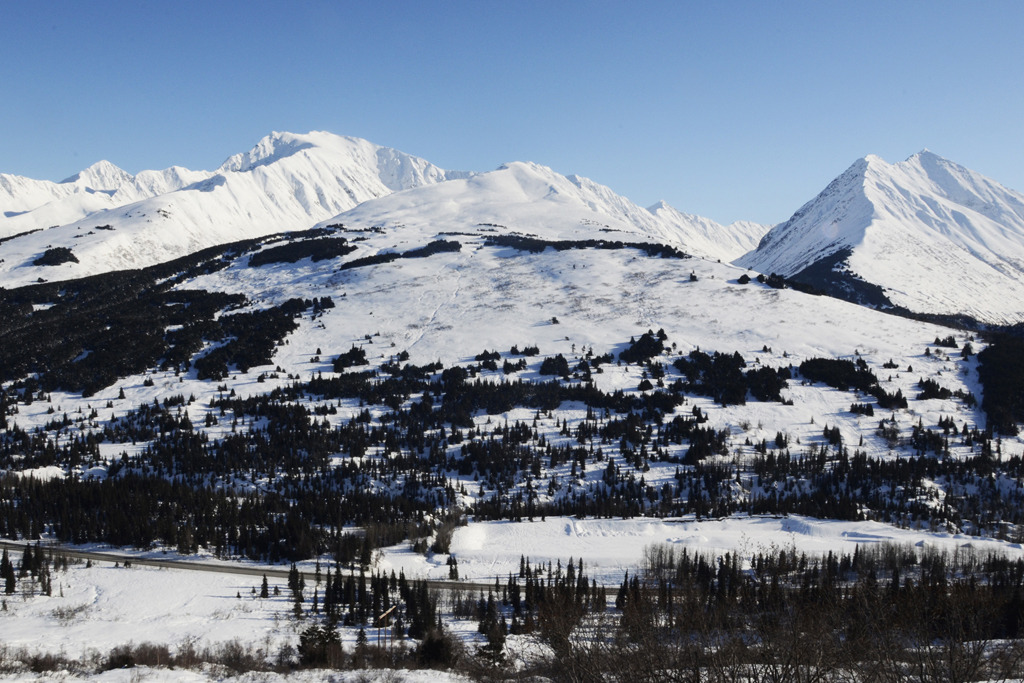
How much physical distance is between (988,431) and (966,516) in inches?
1174

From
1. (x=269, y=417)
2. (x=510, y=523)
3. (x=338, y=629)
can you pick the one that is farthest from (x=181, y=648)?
(x=269, y=417)

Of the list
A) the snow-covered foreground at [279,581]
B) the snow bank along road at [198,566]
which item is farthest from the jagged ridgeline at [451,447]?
the snow-covered foreground at [279,581]

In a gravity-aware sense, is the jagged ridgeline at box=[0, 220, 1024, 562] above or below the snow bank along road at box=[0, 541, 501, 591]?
above

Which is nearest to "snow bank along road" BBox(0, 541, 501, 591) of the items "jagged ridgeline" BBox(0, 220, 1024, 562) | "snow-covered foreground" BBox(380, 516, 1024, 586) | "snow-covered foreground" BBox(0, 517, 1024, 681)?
"snow-covered foreground" BBox(0, 517, 1024, 681)

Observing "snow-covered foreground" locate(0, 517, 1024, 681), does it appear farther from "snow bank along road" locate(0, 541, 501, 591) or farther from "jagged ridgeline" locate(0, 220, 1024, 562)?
"jagged ridgeline" locate(0, 220, 1024, 562)

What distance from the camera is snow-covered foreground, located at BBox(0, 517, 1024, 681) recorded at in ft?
214

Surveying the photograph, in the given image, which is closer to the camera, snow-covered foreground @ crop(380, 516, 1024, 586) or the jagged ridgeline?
snow-covered foreground @ crop(380, 516, 1024, 586)

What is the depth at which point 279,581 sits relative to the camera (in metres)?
84.5

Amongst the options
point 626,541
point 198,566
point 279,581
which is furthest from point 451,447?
point 198,566

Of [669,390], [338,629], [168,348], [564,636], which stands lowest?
[338,629]

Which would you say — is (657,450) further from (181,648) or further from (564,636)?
(181,648)

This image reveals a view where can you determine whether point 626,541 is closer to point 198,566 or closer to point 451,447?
point 451,447

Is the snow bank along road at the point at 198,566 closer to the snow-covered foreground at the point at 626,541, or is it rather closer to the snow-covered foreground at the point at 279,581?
the snow-covered foreground at the point at 279,581

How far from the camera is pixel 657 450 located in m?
121
